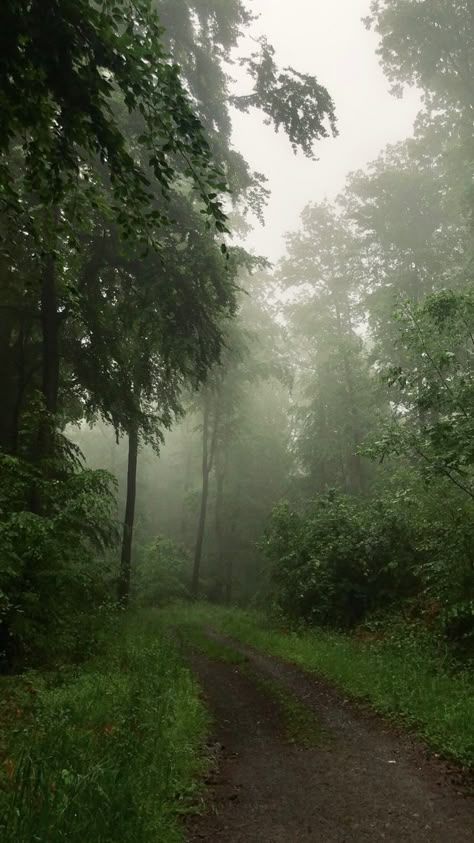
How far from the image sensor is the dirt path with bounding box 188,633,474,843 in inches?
153

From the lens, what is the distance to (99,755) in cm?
Result: 441

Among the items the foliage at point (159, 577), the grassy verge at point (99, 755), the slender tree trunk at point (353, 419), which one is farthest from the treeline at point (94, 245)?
the slender tree trunk at point (353, 419)

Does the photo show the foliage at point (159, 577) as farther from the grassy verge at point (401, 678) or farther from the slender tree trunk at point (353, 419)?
the grassy verge at point (401, 678)

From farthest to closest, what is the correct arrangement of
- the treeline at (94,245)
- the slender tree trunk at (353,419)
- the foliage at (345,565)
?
the slender tree trunk at (353,419) < the foliage at (345,565) < the treeline at (94,245)

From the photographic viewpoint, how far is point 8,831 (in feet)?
9.50

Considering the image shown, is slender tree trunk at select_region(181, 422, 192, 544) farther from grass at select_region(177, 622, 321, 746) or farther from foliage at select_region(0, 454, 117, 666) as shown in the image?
foliage at select_region(0, 454, 117, 666)

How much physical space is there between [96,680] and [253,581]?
2172cm

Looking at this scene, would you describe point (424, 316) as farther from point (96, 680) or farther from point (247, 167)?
point (247, 167)

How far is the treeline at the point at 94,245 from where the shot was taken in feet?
12.3

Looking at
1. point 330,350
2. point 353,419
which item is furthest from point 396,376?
point 330,350

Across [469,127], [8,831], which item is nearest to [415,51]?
[469,127]

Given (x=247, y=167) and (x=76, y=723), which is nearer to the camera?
(x=76, y=723)

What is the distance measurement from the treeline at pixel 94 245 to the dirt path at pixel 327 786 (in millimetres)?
3340

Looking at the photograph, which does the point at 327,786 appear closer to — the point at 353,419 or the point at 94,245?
the point at 94,245
